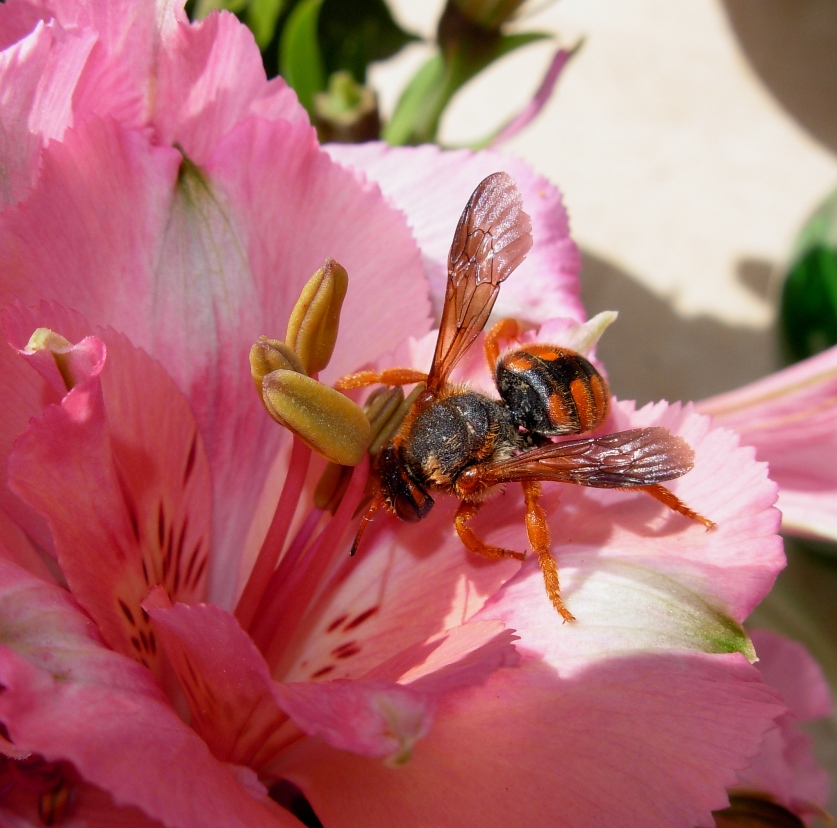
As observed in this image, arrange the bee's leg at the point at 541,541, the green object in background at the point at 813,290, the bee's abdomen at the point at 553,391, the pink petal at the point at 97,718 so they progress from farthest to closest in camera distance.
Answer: the green object in background at the point at 813,290
the bee's abdomen at the point at 553,391
the bee's leg at the point at 541,541
the pink petal at the point at 97,718

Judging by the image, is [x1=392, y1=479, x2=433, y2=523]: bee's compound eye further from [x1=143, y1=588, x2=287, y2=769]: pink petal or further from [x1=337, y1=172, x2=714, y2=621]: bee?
[x1=143, y1=588, x2=287, y2=769]: pink petal

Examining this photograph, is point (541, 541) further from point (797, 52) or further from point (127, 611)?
point (797, 52)

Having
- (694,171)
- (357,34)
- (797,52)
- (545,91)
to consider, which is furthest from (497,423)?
(797,52)

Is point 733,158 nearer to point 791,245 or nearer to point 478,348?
point 791,245

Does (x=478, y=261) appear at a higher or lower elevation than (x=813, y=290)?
higher

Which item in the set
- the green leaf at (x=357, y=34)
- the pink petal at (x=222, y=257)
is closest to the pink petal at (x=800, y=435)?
the pink petal at (x=222, y=257)

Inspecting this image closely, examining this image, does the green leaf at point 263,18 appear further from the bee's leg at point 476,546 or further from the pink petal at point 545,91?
the bee's leg at point 476,546

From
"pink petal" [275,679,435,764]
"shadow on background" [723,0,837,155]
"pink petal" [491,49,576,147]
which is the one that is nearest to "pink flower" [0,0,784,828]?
"pink petal" [275,679,435,764]

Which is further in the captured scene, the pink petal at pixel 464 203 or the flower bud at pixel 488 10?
the flower bud at pixel 488 10
